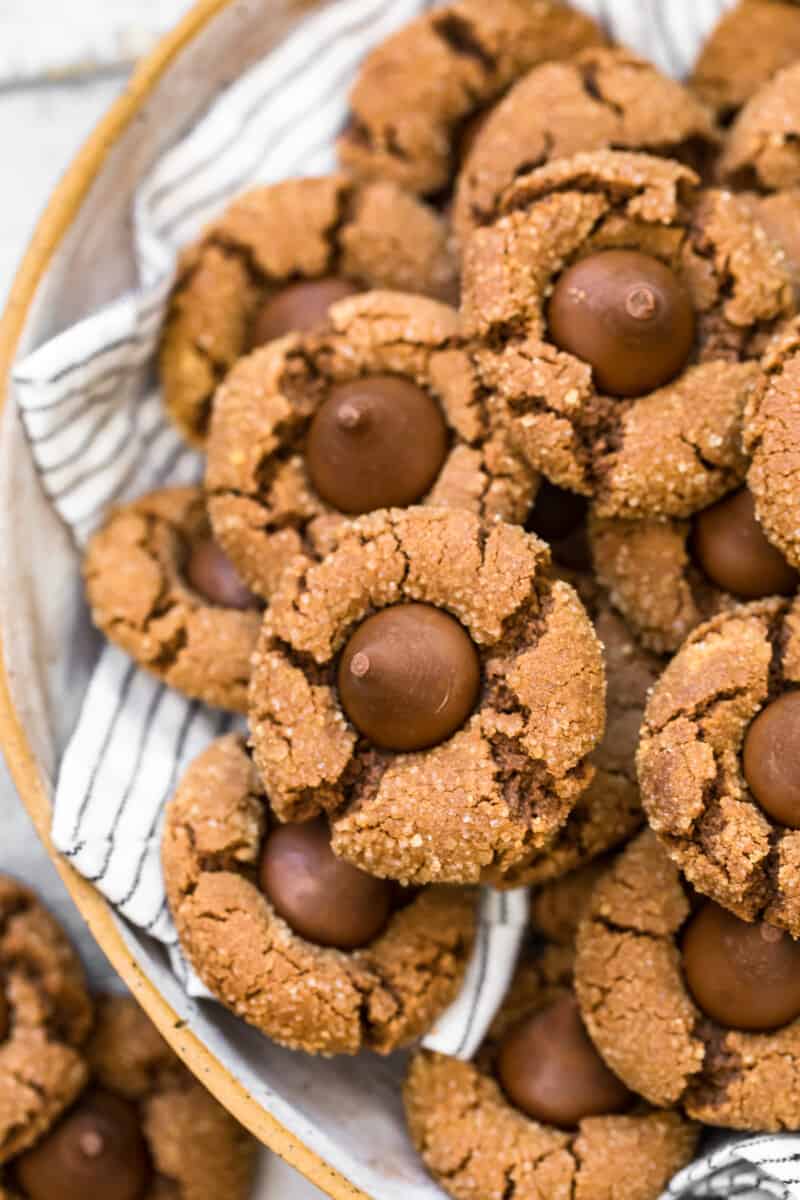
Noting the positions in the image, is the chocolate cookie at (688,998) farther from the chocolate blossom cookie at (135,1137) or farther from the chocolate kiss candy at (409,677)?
the chocolate blossom cookie at (135,1137)

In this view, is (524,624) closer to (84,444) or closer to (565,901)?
(565,901)

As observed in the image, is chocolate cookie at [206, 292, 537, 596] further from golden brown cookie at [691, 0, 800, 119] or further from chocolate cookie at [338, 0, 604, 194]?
golden brown cookie at [691, 0, 800, 119]

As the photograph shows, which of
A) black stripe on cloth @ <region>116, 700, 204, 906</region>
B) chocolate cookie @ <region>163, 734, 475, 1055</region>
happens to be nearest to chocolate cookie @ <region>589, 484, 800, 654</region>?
chocolate cookie @ <region>163, 734, 475, 1055</region>

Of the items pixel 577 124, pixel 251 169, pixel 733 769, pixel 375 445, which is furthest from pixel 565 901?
pixel 251 169

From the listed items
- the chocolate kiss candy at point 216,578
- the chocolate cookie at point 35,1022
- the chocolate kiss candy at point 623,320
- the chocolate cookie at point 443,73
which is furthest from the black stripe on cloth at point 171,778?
the chocolate cookie at point 443,73

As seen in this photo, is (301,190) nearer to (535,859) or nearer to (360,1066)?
(535,859)

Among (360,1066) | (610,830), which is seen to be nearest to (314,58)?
(610,830)
